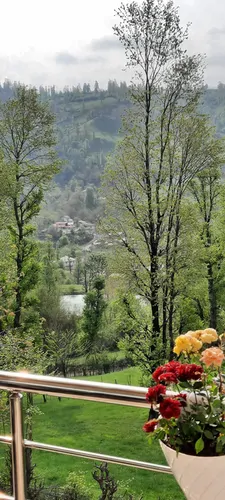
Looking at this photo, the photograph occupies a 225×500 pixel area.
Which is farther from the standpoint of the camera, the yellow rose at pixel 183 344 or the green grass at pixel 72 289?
the green grass at pixel 72 289

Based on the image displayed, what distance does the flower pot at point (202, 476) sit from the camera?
88cm

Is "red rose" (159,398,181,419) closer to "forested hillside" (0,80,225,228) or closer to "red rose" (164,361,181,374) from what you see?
"red rose" (164,361,181,374)

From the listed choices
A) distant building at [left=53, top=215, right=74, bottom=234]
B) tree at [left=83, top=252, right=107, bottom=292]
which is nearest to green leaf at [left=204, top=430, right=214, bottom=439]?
tree at [left=83, top=252, right=107, bottom=292]

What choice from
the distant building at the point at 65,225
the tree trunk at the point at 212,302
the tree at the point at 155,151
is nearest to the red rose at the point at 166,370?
the tree at the point at 155,151

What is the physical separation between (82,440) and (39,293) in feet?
17.3

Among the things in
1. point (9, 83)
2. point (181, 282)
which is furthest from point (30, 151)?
point (181, 282)

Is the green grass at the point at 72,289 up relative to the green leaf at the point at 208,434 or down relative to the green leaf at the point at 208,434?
down

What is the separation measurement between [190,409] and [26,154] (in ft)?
32.5

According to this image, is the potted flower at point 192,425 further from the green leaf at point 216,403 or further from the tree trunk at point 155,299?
the tree trunk at point 155,299

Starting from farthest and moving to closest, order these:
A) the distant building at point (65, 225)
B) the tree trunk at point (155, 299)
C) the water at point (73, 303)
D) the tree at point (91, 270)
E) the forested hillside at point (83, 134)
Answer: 1. the water at point (73, 303)
2. the distant building at point (65, 225)
3. the tree at point (91, 270)
4. the forested hillside at point (83, 134)
5. the tree trunk at point (155, 299)

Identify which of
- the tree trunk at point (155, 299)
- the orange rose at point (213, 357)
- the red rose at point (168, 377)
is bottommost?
the tree trunk at point (155, 299)

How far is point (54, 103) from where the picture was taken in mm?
11328

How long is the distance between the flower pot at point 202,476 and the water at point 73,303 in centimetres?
1301

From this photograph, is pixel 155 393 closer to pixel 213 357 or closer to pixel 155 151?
pixel 213 357
